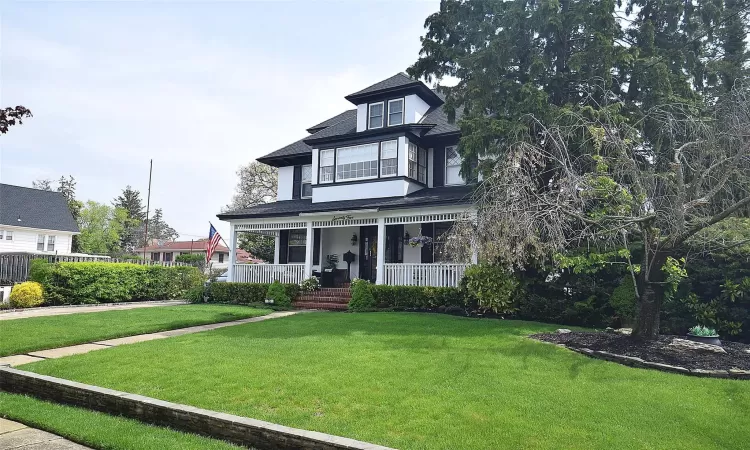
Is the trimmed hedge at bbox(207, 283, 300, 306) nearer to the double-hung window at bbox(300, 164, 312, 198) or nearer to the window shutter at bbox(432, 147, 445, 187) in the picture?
the double-hung window at bbox(300, 164, 312, 198)

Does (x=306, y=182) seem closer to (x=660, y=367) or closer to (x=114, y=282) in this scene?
(x=114, y=282)

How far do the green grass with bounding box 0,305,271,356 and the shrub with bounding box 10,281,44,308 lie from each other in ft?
12.5

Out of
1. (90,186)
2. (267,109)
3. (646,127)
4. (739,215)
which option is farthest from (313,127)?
(90,186)

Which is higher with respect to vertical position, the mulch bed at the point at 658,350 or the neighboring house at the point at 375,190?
the neighboring house at the point at 375,190

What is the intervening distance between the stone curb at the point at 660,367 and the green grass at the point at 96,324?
906cm

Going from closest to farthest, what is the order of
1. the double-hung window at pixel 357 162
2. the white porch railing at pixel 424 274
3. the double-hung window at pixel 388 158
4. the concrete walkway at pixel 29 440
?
the concrete walkway at pixel 29 440 < the white porch railing at pixel 424 274 < the double-hung window at pixel 388 158 < the double-hung window at pixel 357 162

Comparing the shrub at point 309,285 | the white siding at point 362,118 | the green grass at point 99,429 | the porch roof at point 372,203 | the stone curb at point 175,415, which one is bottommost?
the green grass at point 99,429

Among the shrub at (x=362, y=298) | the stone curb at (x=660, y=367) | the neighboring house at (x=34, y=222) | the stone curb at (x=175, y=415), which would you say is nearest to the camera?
the stone curb at (x=175, y=415)

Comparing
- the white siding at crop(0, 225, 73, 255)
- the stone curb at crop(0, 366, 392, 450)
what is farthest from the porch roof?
the white siding at crop(0, 225, 73, 255)

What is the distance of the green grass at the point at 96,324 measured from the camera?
9.51 meters

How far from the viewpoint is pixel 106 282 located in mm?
18125

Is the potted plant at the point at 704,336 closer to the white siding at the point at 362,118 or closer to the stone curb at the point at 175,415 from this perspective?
the stone curb at the point at 175,415

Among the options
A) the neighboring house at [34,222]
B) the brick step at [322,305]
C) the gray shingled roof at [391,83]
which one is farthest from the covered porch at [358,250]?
the neighboring house at [34,222]

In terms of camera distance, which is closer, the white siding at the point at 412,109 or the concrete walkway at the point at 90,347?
the concrete walkway at the point at 90,347
